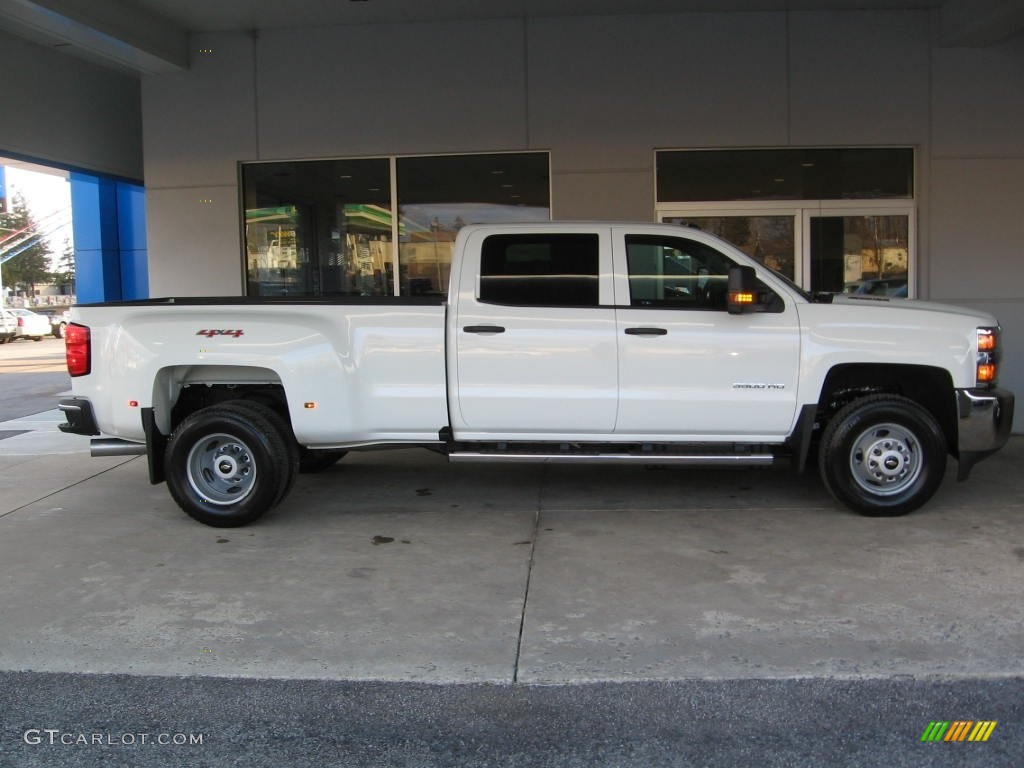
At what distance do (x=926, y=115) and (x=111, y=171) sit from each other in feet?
35.6

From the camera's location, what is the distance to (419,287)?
11008mm

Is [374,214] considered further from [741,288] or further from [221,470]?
[741,288]

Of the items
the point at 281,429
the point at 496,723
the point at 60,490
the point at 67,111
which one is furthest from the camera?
the point at 67,111

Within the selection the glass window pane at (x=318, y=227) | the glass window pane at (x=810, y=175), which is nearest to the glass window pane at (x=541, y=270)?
the glass window pane at (x=810, y=175)

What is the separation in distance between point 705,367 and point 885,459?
57.3 inches

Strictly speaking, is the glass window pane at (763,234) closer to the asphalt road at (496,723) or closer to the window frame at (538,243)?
the window frame at (538,243)

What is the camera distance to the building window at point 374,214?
10.8 metres

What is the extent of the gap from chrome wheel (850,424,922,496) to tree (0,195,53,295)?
76959mm

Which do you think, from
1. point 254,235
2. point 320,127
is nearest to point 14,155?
point 254,235

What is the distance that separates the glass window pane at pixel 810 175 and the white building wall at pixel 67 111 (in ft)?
25.1

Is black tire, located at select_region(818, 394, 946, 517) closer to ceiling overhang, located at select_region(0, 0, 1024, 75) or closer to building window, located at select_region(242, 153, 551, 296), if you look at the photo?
ceiling overhang, located at select_region(0, 0, 1024, 75)

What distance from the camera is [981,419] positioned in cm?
632

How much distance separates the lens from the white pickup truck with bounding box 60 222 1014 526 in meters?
6.39

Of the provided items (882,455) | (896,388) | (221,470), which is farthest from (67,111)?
(882,455)
